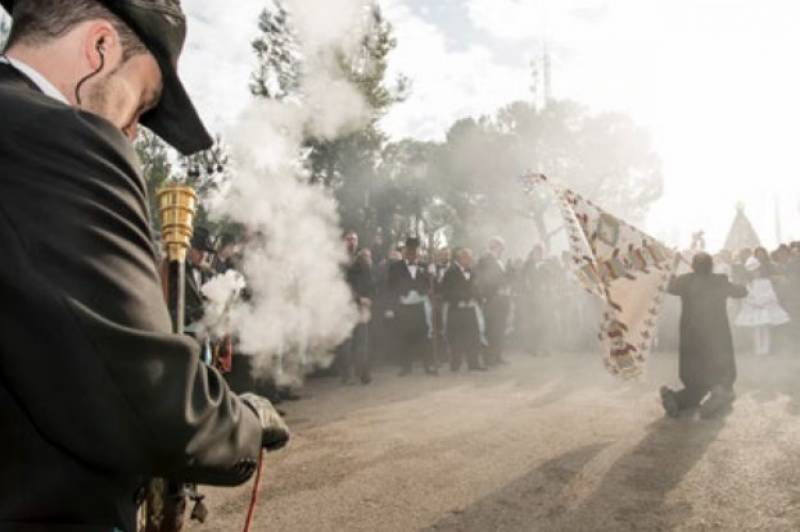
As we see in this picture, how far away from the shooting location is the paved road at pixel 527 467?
13.5 ft

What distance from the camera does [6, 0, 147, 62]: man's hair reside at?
127 centimetres

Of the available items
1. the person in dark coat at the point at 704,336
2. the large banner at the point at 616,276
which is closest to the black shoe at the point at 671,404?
the person in dark coat at the point at 704,336

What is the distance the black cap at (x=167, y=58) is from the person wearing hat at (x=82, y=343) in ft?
0.76

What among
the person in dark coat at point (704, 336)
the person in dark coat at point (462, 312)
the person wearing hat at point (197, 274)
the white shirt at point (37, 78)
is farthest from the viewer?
the person in dark coat at point (462, 312)

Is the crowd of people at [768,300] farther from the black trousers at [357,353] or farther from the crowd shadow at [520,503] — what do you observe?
the crowd shadow at [520,503]

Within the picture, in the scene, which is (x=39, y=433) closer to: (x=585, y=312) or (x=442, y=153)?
(x=585, y=312)

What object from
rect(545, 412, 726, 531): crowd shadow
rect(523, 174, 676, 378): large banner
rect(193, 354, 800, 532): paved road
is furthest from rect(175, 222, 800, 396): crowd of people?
rect(545, 412, 726, 531): crowd shadow

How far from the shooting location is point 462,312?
489 inches

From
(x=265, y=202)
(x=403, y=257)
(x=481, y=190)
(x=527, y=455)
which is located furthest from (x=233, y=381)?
(x=481, y=190)

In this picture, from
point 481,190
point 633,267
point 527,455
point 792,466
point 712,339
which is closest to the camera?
point 792,466

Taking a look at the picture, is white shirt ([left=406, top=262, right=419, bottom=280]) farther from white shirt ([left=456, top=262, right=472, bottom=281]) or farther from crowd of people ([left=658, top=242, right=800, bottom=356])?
crowd of people ([left=658, top=242, right=800, bottom=356])

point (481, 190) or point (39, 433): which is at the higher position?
point (481, 190)

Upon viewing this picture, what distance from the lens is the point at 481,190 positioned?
48.9m

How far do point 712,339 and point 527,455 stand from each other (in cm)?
355
